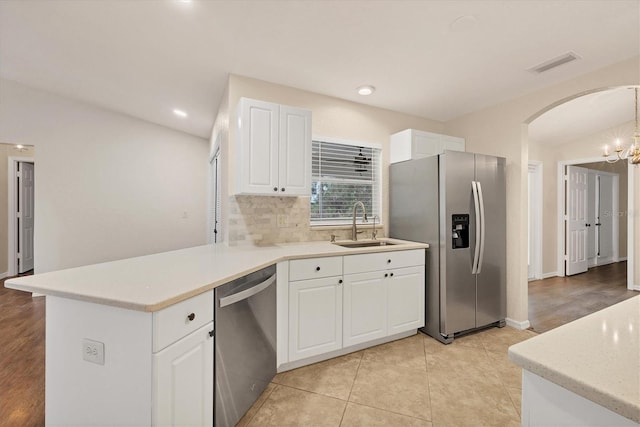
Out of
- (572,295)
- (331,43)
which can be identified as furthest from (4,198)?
(572,295)

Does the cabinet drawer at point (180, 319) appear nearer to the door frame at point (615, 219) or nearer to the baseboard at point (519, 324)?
the baseboard at point (519, 324)

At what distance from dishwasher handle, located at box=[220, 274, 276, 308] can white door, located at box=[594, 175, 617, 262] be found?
296 inches

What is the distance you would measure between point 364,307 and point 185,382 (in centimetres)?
158

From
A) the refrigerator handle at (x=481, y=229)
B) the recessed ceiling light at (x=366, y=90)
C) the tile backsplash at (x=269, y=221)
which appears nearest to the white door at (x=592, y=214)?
the refrigerator handle at (x=481, y=229)

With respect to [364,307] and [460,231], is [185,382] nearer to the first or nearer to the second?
[364,307]

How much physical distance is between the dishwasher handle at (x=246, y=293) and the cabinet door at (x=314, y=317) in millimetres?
273

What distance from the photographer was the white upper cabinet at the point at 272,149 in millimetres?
2387

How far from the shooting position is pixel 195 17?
6.48ft

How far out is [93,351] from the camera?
122 cm

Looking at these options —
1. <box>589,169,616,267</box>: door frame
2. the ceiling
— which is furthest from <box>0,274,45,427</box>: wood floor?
<box>589,169,616,267</box>: door frame

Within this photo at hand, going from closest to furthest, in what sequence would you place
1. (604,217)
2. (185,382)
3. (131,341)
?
(131,341), (185,382), (604,217)

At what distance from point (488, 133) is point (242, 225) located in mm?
3009

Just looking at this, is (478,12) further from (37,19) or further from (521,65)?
(37,19)

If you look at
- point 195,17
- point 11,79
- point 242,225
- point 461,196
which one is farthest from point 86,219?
point 461,196
